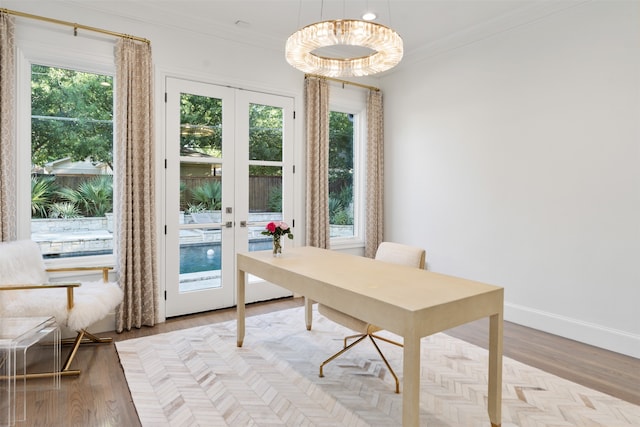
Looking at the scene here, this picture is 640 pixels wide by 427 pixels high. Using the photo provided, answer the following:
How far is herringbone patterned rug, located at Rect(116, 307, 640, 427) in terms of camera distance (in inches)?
88.8

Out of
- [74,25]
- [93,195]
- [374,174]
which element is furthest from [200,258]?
[374,174]

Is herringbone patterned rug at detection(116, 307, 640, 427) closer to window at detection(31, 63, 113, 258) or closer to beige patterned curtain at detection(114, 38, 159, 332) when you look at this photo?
beige patterned curtain at detection(114, 38, 159, 332)

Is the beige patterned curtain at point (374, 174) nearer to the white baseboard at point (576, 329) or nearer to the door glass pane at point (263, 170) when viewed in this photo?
the door glass pane at point (263, 170)

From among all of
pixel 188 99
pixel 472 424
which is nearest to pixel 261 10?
pixel 188 99

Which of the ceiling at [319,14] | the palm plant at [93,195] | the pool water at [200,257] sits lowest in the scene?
the pool water at [200,257]

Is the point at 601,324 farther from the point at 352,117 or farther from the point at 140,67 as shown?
the point at 140,67

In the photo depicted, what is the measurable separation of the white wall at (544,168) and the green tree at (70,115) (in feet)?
11.8

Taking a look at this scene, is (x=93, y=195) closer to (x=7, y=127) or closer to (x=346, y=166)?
(x=7, y=127)

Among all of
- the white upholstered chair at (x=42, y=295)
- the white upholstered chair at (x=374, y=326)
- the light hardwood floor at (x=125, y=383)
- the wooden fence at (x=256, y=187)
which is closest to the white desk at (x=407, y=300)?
the white upholstered chair at (x=374, y=326)

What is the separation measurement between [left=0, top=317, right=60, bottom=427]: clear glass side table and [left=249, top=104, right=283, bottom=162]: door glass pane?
8.59 feet

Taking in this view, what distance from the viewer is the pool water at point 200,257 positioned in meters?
4.15

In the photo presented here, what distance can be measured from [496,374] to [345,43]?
85.5 inches

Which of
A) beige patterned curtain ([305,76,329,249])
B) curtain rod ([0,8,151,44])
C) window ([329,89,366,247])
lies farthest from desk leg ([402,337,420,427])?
curtain rod ([0,8,151,44])

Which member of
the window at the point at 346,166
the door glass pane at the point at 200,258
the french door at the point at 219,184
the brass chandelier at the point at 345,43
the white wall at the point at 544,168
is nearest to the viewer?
the brass chandelier at the point at 345,43
